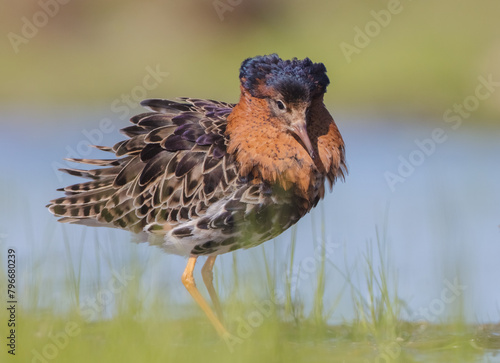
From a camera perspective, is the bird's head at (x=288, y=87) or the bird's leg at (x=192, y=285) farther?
the bird's leg at (x=192, y=285)

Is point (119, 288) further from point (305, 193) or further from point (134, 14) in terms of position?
point (134, 14)

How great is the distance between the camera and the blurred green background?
A: 520 inches

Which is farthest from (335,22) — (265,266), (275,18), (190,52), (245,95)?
(265,266)
